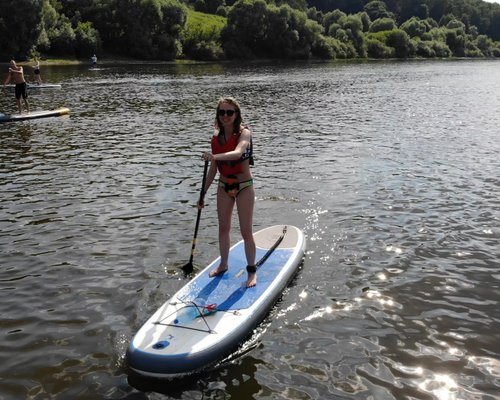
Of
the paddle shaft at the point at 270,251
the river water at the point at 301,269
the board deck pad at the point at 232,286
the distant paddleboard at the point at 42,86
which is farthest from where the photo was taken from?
the distant paddleboard at the point at 42,86

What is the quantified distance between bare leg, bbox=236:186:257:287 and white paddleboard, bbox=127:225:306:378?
0.21 m

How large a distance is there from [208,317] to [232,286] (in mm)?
1217

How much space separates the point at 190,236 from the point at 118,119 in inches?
837

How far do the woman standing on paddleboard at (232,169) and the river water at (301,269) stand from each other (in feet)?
5.08

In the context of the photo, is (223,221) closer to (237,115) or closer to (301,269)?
(237,115)

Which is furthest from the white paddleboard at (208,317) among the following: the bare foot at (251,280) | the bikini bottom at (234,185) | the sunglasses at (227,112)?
the sunglasses at (227,112)

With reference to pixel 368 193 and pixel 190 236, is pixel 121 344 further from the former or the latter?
pixel 368 193

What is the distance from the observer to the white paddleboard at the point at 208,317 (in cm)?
774

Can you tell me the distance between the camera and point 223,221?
996 cm

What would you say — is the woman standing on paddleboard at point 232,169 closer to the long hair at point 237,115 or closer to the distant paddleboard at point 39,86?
the long hair at point 237,115

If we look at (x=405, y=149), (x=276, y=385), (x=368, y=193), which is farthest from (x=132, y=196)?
(x=405, y=149)

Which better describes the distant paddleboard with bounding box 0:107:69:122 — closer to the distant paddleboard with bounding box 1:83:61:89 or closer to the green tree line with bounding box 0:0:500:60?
the distant paddleboard with bounding box 1:83:61:89

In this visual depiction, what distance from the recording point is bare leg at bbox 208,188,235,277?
9.82 m

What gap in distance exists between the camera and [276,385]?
25.4ft
